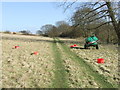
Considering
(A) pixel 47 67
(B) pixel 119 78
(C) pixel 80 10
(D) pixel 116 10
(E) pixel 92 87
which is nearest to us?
(E) pixel 92 87

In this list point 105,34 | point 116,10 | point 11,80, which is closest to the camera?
point 11,80

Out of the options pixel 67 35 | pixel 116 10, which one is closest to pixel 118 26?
pixel 116 10

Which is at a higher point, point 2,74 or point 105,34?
point 105,34

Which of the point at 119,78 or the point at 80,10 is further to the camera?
the point at 80,10

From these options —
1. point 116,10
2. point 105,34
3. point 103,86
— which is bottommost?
point 103,86

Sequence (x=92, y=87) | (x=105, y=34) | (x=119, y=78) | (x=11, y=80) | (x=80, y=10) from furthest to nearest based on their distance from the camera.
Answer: (x=105, y=34) → (x=80, y=10) → (x=119, y=78) → (x=11, y=80) → (x=92, y=87)

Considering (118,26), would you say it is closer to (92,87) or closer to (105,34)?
(92,87)

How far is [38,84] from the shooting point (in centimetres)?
468

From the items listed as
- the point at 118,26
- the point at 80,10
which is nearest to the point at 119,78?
the point at 118,26

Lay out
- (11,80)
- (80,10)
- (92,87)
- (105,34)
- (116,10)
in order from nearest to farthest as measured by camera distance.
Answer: (92,87)
(11,80)
(116,10)
(80,10)
(105,34)

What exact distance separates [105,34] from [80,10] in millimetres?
15314

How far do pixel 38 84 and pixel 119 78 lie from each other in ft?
9.43

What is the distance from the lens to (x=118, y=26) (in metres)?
14.0

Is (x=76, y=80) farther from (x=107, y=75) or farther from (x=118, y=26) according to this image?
(x=118, y=26)
